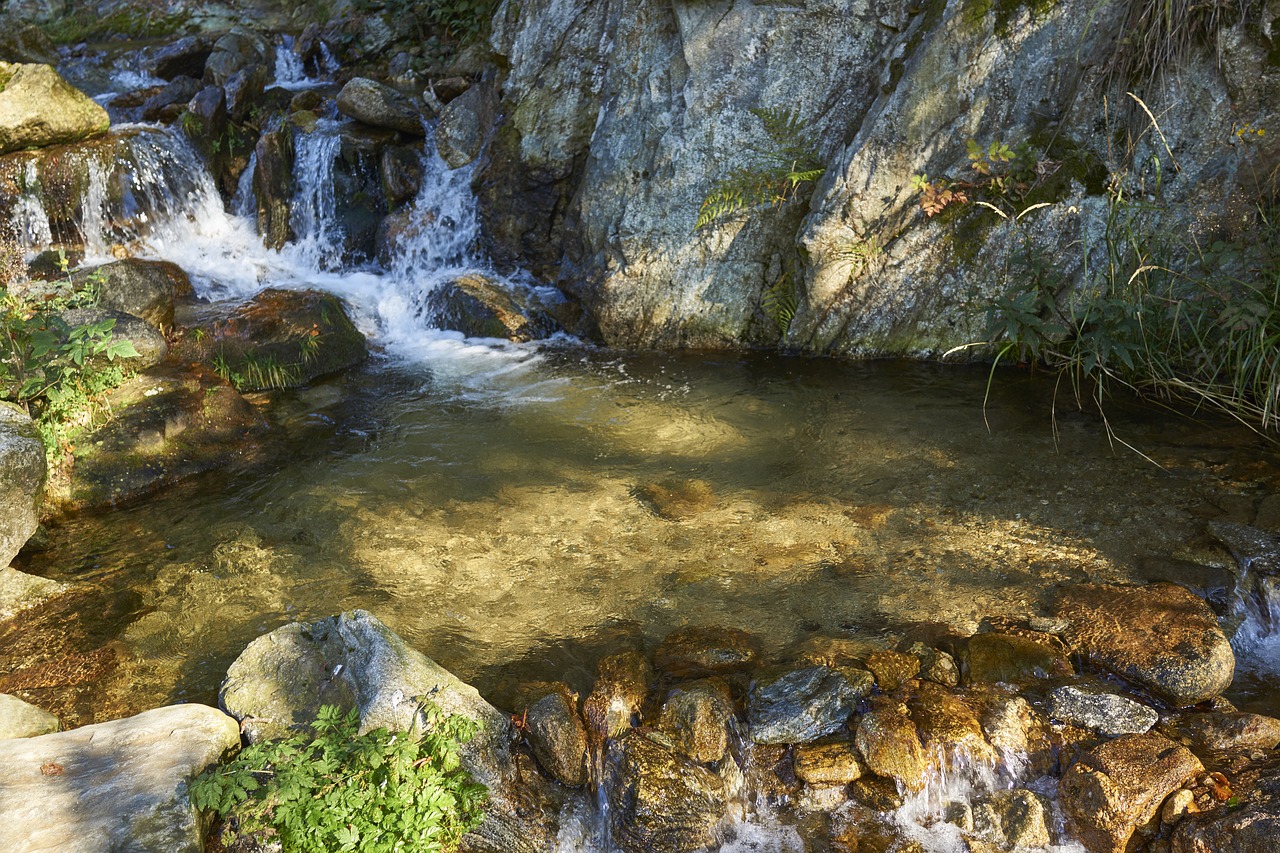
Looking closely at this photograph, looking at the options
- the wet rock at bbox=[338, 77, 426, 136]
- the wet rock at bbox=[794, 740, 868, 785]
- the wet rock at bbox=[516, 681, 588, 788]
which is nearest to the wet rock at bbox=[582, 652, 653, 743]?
the wet rock at bbox=[516, 681, 588, 788]

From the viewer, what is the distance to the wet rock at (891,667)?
139 inches

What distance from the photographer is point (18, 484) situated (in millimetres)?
4500

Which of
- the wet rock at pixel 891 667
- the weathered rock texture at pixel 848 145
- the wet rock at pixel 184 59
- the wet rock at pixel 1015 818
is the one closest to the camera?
the wet rock at pixel 1015 818

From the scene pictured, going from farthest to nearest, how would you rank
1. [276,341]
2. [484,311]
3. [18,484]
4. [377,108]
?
[377,108]
[484,311]
[276,341]
[18,484]

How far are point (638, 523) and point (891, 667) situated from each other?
1.76 meters

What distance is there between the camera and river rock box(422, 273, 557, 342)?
8398mm

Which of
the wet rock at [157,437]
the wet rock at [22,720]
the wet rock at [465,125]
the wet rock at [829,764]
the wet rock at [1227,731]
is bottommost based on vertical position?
the wet rock at [829,764]

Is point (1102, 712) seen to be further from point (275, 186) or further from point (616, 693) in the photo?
point (275, 186)

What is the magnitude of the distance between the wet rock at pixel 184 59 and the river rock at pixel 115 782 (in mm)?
11696

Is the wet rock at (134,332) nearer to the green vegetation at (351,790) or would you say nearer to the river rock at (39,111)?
the green vegetation at (351,790)

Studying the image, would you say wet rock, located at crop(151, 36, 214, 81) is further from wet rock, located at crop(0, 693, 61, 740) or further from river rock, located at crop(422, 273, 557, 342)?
wet rock, located at crop(0, 693, 61, 740)

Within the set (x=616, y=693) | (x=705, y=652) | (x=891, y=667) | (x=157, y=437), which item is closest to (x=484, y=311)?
(x=157, y=437)

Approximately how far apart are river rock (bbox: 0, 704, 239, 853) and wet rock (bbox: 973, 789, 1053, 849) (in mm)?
2715

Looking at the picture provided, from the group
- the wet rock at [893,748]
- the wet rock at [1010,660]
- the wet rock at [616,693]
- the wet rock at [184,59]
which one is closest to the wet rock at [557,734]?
the wet rock at [616,693]
